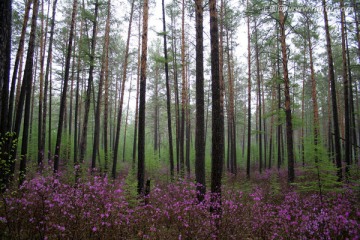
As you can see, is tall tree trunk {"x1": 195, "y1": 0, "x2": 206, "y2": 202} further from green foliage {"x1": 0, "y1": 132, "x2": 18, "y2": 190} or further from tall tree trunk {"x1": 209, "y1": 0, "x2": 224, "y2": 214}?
green foliage {"x1": 0, "y1": 132, "x2": 18, "y2": 190}

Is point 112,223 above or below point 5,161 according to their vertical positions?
below

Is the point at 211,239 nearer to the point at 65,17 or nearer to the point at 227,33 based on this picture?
the point at 227,33

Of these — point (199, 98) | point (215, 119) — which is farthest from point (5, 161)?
point (199, 98)

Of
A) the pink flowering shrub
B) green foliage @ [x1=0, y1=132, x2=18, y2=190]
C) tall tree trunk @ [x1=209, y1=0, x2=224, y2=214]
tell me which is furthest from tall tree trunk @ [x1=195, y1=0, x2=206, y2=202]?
green foliage @ [x1=0, y1=132, x2=18, y2=190]

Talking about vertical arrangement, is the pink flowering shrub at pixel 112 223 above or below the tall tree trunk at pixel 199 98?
below

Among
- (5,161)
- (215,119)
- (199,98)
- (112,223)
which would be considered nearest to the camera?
(112,223)

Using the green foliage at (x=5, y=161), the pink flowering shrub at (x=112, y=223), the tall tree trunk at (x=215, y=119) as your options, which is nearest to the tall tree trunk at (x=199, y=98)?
the tall tree trunk at (x=215, y=119)

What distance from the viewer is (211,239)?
3.77 meters

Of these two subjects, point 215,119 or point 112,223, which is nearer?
point 112,223

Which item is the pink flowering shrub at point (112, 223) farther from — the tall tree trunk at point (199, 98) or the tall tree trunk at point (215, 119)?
the tall tree trunk at point (199, 98)

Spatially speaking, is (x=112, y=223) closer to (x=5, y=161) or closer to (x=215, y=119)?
(x=5, y=161)

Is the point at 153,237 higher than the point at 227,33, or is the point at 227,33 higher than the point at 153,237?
the point at 227,33

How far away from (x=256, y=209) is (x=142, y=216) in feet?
9.70

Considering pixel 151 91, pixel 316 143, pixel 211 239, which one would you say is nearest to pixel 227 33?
pixel 316 143
